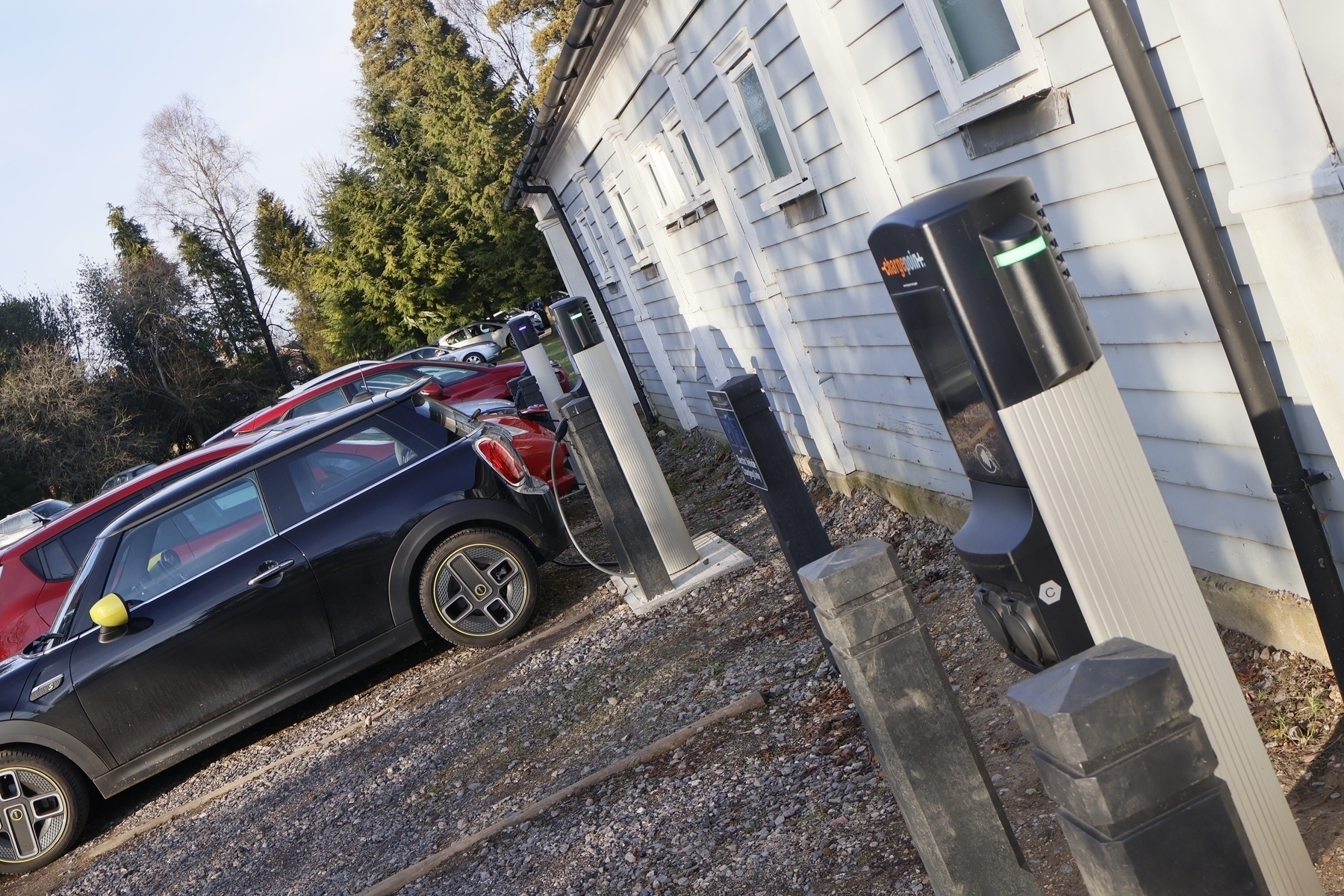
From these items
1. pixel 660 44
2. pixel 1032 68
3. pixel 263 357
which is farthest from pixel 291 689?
pixel 263 357

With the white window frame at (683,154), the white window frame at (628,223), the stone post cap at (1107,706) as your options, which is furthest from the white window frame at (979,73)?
the white window frame at (628,223)

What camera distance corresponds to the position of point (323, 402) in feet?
52.0

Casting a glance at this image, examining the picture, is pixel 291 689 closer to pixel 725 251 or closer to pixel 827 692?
pixel 827 692

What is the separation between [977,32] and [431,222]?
1807 inches

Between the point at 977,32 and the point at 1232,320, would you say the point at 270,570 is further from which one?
the point at 1232,320

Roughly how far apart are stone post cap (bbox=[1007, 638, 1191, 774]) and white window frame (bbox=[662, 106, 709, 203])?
7.72 m

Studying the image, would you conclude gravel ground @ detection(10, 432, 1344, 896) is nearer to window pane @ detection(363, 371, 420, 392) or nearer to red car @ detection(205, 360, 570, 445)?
red car @ detection(205, 360, 570, 445)

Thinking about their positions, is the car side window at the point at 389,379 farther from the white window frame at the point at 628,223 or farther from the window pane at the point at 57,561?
the window pane at the point at 57,561

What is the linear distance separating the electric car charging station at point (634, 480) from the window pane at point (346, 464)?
1.18 m

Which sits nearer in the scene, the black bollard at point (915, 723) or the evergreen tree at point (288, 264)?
the black bollard at point (915, 723)

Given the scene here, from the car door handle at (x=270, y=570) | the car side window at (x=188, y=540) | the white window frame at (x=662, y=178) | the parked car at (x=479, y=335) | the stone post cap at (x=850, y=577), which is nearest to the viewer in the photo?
the stone post cap at (x=850, y=577)

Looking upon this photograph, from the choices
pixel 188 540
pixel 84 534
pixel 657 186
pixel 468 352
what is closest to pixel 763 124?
pixel 657 186

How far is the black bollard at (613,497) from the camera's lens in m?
7.64

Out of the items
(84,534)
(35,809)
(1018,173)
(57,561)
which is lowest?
(35,809)
